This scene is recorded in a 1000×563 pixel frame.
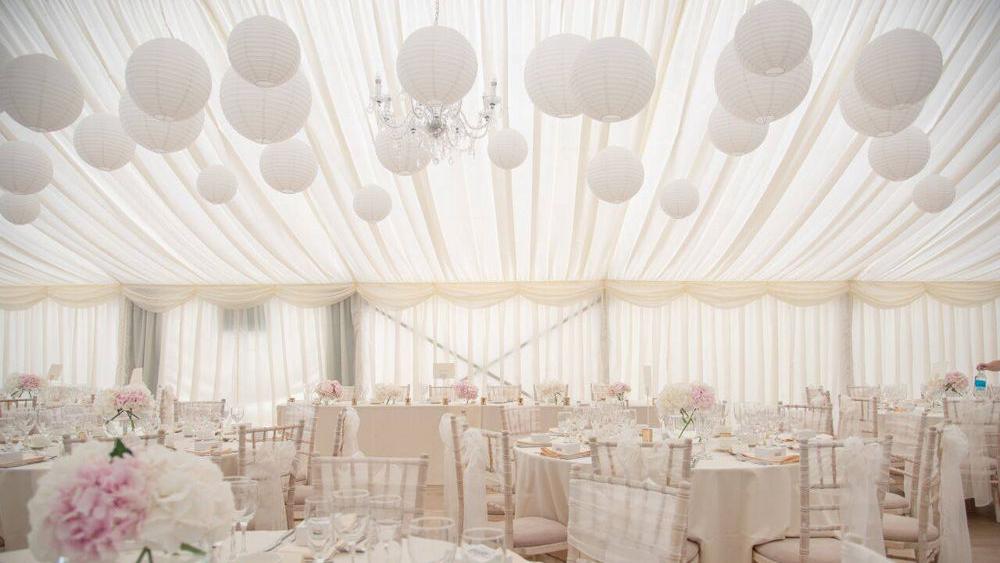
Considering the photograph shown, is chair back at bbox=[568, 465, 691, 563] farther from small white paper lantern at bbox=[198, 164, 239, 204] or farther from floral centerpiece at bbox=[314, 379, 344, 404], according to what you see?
floral centerpiece at bbox=[314, 379, 344, 404]

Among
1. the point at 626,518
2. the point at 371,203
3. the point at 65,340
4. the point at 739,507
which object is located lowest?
the point at 739,507

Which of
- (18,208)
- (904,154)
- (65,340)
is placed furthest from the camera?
(65,340)

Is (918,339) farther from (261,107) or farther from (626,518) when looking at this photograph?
(261,107)

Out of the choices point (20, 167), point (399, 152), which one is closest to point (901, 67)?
point (399, 152)

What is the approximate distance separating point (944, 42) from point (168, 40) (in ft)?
17.2

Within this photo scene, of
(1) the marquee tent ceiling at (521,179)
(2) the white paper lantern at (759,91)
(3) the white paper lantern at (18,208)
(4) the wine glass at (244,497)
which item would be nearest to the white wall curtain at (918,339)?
(1) the marquee tent ceiling at (521,179)

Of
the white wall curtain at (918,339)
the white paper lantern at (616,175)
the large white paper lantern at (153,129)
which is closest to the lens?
the large white paper lantern at (153,129)

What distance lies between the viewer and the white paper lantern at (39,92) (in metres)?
3.31

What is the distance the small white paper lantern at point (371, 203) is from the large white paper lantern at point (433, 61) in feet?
9.29

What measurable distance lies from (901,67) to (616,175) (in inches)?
79.2

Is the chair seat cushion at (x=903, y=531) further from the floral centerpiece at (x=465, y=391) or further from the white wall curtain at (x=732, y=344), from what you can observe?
the white wall curtain at (x=732, y=344)

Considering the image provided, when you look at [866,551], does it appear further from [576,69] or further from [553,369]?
[553,369]

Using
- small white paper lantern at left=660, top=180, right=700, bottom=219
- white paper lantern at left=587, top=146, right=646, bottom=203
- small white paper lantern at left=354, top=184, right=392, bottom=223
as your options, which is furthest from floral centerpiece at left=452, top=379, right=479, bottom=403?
white paper lantern at left=587, top=146, right=646, bottom=203

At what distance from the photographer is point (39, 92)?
11.1 ft
